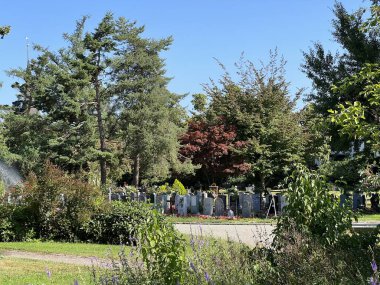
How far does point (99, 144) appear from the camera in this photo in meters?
36.2

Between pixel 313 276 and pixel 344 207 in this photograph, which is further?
pixel 344 207

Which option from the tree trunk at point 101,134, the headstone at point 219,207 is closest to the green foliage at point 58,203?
the headstone at point 219,207

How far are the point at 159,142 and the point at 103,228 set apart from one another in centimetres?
1942

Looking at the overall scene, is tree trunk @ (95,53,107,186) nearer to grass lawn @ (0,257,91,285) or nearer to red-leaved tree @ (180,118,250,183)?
red-leaved tree @ (180,118,250,183)

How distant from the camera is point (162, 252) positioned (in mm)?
4715

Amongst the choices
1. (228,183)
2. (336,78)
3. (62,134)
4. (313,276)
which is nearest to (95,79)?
(62,134)

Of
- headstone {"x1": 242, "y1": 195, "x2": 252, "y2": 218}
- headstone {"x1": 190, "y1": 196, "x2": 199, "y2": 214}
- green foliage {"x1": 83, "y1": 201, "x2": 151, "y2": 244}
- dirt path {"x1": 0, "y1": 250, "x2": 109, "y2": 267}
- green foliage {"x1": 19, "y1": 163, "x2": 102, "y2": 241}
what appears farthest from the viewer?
headstone {"x1": 190, "y1": 196, "x2": 199, "y2": 214}

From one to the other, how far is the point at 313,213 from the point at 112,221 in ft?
29.8

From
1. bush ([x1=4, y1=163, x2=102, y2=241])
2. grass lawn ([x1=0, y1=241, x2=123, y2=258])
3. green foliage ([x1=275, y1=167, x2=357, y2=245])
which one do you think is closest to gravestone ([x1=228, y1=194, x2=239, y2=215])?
bush ([x1=4, y1=163, x2=102, y2=241])

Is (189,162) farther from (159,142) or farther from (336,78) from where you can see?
(336,78)

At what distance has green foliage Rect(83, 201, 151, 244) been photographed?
14.1 metres

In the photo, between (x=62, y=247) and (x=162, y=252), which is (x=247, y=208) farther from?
(x=162, y=252)

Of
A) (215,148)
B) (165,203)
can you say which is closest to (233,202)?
(165,203)

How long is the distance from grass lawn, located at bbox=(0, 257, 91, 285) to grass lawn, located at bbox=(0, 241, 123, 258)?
139cm
